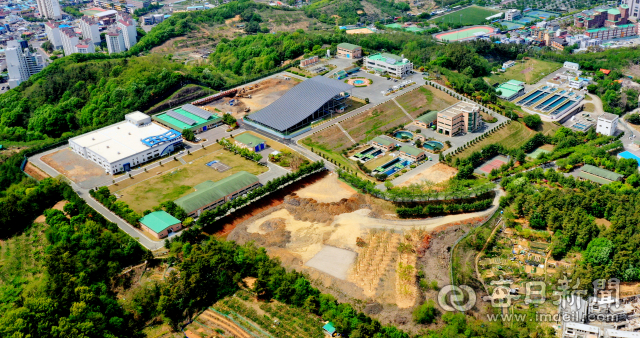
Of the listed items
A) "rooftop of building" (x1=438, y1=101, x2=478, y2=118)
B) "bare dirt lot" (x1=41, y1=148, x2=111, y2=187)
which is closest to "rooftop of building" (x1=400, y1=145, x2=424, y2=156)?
"rooftop of building" (x1=438, y1=101, x2=478, y2=118)

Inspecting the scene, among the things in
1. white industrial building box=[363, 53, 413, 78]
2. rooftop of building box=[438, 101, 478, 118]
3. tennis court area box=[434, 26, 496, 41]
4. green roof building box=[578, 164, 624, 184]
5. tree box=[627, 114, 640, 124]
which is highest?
white industrial building box=[363, 53, 413, 78]

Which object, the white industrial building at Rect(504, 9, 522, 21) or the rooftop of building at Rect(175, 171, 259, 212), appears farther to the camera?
the white industrial building at Rect(504, 9, 522, 21)

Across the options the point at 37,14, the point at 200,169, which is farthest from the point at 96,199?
the point at 37,14

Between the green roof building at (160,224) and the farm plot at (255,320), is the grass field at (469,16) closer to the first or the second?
the green roof building at (160,224)

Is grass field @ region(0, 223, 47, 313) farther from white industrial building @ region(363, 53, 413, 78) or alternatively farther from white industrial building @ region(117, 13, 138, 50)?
white industrial building @ region(117, 13, 138, 50)

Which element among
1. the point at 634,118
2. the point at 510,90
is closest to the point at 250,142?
the point at 510,90
